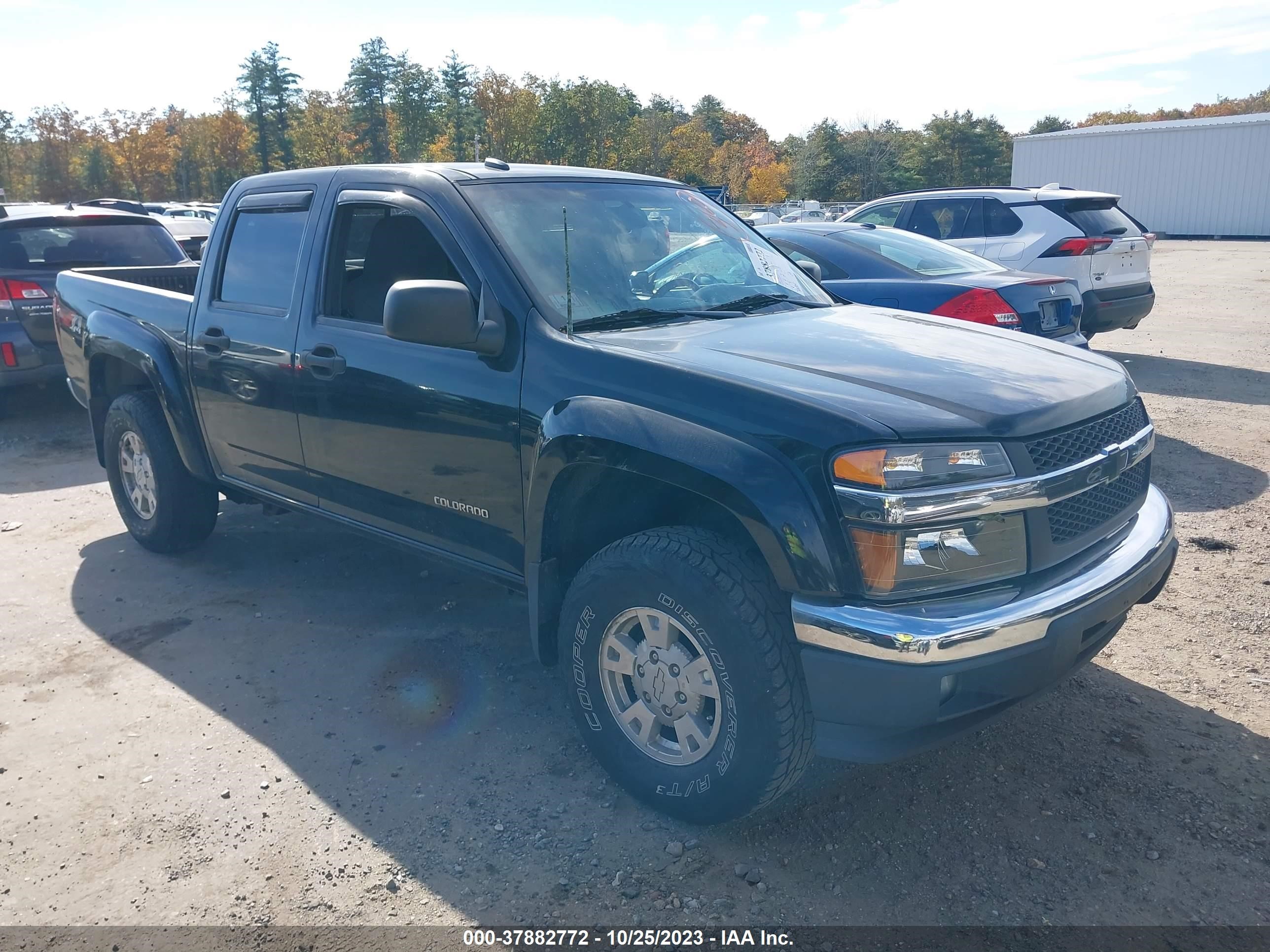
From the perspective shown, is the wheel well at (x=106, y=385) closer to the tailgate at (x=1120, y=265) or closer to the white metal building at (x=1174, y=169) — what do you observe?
the tailgate at (x=1120, y=265)

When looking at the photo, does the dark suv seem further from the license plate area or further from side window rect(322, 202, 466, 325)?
the license plate area

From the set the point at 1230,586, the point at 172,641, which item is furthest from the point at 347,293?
the point at 1230,586

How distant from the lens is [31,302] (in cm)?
787

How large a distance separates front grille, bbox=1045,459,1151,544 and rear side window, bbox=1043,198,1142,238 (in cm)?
712

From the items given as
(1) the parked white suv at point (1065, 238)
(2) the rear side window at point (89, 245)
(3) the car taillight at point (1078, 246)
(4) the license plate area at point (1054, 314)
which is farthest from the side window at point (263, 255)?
(3) the car taillight at point (1078, 246)

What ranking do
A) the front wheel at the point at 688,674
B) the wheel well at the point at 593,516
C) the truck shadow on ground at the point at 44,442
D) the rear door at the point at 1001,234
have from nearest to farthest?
the front wheel at the point at 688,674 < the wheel well at the point at 593,516 < the truck shadow on ground at the point at 44,442 < the rear door at the point at 1001,234

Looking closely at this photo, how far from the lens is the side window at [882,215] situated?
10.8 m

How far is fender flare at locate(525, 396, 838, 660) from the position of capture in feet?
8.27

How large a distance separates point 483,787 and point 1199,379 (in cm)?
874

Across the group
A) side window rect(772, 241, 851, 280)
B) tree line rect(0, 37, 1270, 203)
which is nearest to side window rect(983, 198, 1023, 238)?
side window rect(772, 241, 851, 280)

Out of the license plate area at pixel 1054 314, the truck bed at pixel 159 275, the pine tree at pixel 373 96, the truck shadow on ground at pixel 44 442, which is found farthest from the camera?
the pine tree at pixel 373 96

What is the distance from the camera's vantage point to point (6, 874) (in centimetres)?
289

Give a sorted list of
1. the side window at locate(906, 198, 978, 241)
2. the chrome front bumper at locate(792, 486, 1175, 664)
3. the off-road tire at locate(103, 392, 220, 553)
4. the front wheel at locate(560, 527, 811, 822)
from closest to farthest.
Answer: the chrome front bumper at locate(792, 486, 1175, 664) < the front wheel at locate(560, 527, 811, 822) < the off-road tire at locate(103, 392, 220, 553) < the side window at locate(906, 198, 978, 241)

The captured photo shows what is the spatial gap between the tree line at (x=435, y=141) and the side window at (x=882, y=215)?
1691 inches
